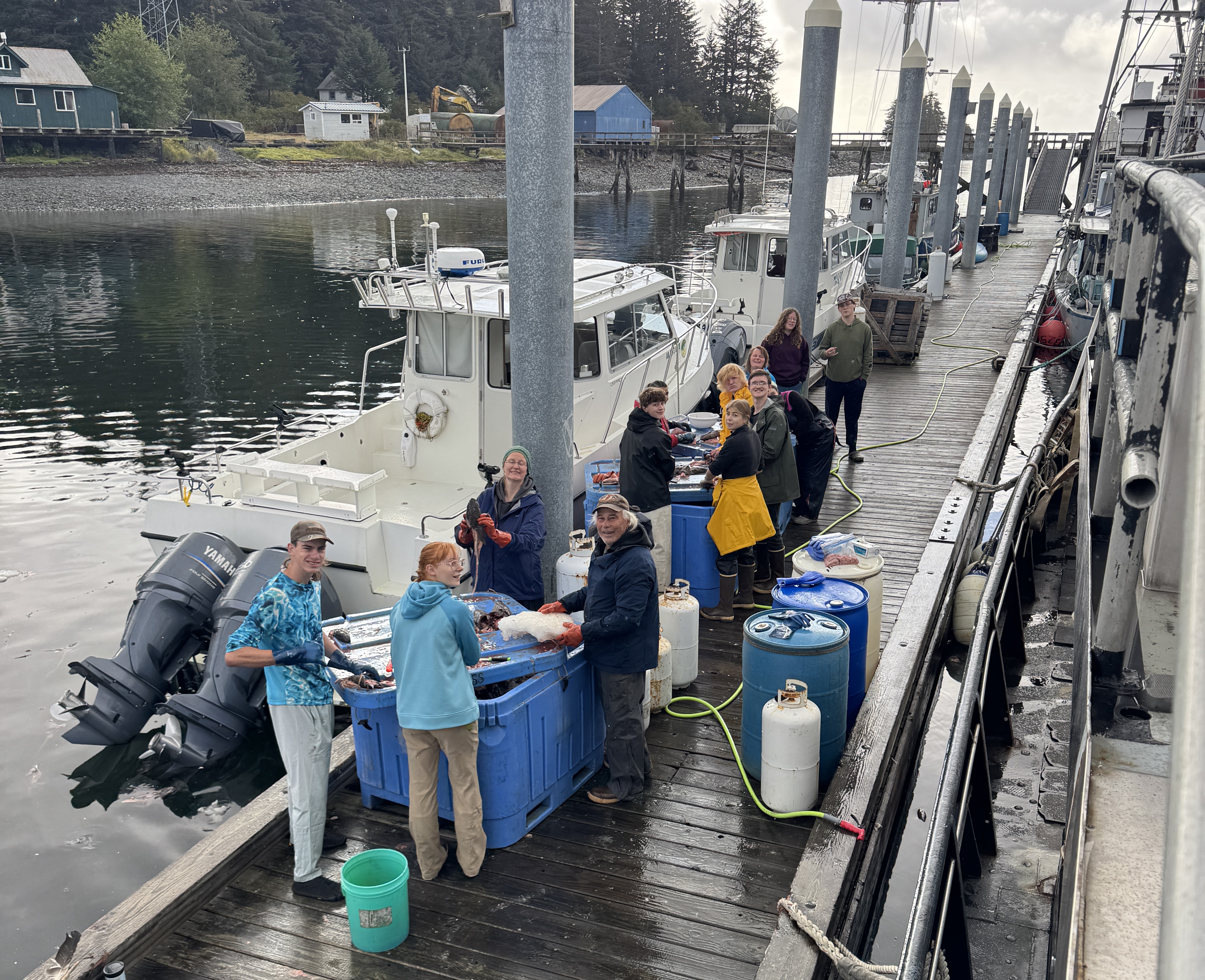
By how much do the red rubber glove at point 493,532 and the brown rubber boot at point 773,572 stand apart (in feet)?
7.88

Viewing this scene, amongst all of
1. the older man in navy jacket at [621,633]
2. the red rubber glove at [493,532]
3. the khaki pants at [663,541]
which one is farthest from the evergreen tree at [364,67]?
the older man in navy jacket at [621,633]

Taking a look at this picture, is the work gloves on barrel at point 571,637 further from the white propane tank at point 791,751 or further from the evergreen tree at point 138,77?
the evergreen tree at point 138,77

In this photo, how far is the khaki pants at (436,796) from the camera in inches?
186

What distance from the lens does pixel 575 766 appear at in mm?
5488

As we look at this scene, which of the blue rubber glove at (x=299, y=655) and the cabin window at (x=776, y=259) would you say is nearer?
the blue rubber glove at (x=299, y=655)

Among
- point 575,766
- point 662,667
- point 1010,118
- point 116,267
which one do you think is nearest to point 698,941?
point 575,766

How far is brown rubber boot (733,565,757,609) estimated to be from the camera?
24.6ft

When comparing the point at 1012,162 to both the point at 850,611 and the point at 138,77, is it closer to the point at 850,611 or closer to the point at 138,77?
the point at 850,611

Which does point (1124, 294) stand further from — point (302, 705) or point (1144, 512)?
point (302, 705)

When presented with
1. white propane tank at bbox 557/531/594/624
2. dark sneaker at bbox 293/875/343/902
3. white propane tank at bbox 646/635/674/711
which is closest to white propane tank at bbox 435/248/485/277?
white propane tank at bbox 557/531/594/624

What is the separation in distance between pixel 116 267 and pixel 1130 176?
36958 millimetres

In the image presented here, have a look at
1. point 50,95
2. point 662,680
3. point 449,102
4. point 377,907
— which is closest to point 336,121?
point 449,102

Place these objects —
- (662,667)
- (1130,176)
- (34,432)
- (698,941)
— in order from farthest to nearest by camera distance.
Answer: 1. (34,432)
2. (662,667)
3. (698,941)
4. (1130,176)

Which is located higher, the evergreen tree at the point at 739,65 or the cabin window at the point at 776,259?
the evergreen tree at the point at 739,65
